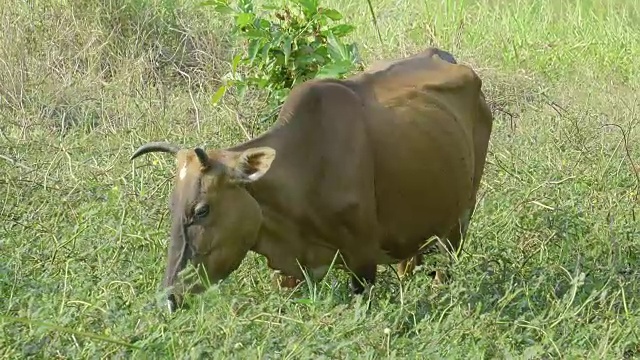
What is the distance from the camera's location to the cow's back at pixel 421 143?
5.56 m

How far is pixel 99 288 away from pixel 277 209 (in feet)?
2.89

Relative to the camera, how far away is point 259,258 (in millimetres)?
5691

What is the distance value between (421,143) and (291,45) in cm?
114

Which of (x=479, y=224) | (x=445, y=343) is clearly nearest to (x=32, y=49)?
(x=479, y=224)

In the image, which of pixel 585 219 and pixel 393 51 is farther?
pixel 393 51

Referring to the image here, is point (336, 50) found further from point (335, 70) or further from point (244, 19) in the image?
point (244, 19)

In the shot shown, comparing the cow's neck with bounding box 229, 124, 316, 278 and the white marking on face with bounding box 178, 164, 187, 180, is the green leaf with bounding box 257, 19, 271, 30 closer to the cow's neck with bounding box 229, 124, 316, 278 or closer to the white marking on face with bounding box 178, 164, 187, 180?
the cow's neck with bounding box 229, 124, 316, 278

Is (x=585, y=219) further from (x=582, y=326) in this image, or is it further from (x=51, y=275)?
(x=51, y=275)

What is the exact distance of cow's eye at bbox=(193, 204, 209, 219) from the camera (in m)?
4.77

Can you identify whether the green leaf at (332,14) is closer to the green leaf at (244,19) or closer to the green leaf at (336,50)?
the green leaf at (336,50)

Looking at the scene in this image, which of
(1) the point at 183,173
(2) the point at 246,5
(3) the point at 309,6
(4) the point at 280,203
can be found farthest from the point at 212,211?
(3) the point at 309,6

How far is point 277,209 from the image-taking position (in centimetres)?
514

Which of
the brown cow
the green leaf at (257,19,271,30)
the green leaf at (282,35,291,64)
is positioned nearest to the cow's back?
the brown cow

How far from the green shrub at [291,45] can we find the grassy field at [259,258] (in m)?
A: 0.78
